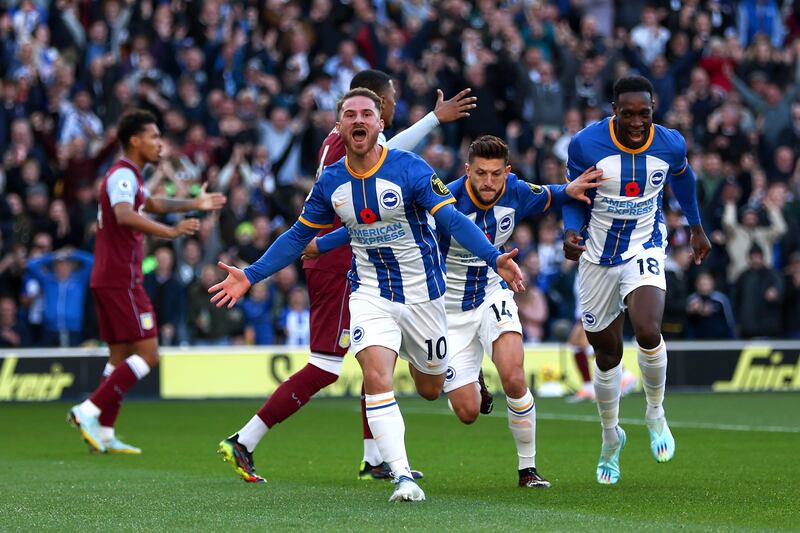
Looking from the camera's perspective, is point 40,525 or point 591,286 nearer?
point 40,525

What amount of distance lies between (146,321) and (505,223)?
13.4 feet

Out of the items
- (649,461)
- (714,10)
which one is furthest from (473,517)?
(714,10)

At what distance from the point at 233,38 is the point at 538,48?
17.1 feet

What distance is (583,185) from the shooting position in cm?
945

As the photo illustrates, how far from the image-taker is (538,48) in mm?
24031

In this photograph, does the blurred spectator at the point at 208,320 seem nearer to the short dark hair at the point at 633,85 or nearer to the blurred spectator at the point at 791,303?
the blurred spectator at the point at 791,303

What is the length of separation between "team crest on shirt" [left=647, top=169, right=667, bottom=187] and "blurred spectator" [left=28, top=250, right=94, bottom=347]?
10840 millimetres

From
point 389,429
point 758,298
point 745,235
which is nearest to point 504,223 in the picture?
point 389,429

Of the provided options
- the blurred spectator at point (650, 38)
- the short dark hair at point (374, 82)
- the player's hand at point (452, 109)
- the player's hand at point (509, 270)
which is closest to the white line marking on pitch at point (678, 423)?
the player's hand at point (452, 109)

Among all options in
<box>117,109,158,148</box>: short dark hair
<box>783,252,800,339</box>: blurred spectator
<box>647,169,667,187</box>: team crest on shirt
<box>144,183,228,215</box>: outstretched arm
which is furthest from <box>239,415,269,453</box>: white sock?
<box>783,252,800,339</box>: blurred spectator

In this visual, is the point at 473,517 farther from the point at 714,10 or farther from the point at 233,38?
the point at 714,10

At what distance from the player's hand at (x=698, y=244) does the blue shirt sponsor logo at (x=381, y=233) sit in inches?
101

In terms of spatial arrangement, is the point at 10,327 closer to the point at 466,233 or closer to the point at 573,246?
the point at 573,246

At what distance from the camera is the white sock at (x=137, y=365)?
39.9ft
